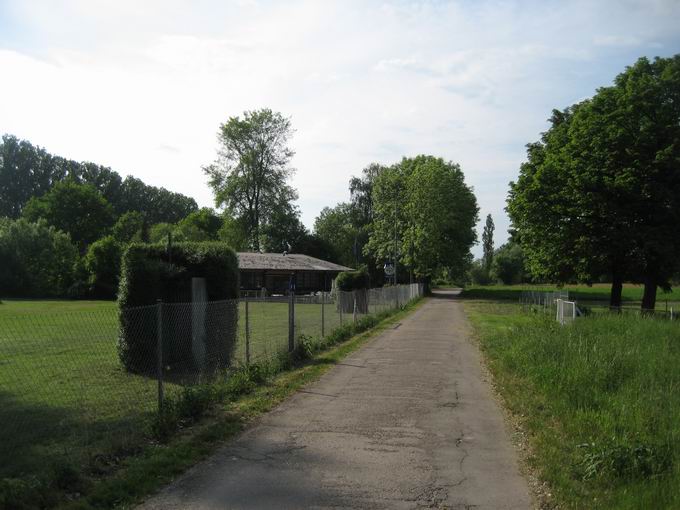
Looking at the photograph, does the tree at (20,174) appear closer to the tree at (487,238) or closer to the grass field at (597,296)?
the grass field at (597,296)

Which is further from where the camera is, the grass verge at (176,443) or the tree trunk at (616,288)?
the tree trunk at (616,288)

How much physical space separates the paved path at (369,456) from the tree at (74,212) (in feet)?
263

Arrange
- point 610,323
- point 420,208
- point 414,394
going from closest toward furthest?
1. point 414,394
2. point 610,323
3. point 420,208

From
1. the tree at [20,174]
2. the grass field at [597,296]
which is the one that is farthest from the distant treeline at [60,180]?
the grass field at [597,296]

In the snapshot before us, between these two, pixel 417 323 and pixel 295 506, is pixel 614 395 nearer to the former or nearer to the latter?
pixel 295 506

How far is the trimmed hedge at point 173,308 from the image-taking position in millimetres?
12508

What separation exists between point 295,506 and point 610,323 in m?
14.5

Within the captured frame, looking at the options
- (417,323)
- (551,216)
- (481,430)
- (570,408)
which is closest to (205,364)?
(481,430)

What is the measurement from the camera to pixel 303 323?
18.8 metres

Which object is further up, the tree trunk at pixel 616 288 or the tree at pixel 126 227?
the tree at pixel 126 227

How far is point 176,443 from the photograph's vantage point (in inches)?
282

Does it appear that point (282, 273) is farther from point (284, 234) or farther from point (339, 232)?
point (339, 232)

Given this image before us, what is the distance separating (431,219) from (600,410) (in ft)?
193

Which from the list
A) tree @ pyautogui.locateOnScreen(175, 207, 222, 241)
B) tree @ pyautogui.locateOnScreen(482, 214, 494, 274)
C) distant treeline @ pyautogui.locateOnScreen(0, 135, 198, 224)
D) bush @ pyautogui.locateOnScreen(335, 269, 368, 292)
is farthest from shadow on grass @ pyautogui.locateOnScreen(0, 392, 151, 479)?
tree @ pyautogui.locateOnScreen(482, 214, 494, 274)
